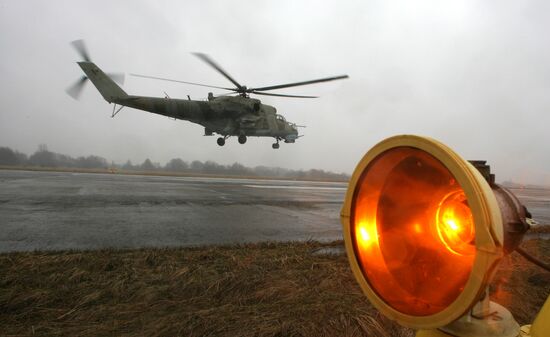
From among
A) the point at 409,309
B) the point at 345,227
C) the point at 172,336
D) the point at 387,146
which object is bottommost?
the point at 172,336

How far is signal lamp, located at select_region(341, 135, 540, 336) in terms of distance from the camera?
96 cm

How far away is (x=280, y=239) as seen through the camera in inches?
249

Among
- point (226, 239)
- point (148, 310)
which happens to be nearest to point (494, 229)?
point (148, 310)

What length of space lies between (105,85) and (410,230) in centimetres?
2126

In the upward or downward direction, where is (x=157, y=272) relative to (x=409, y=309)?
downward

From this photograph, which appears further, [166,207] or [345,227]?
[166,207]

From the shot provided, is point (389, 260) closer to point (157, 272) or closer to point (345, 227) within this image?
point (345, 227)

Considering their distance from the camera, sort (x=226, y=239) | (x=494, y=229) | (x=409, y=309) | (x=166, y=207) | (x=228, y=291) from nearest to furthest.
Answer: (x=494, y=229)
(x=409, y=309)
(x=228, y=291)
(x=226, y=239)
(x=166, y=207)

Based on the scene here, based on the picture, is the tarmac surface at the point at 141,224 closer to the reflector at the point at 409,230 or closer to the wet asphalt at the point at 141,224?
the wet asphalt at the point at 141,224

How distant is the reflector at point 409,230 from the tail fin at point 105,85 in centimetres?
2015

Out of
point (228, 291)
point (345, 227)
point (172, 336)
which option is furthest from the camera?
point (228, 291)

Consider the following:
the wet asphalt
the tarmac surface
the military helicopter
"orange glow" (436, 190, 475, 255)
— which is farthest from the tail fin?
"orange glow" (436, 190, 475, 255)

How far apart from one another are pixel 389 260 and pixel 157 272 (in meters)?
3.44

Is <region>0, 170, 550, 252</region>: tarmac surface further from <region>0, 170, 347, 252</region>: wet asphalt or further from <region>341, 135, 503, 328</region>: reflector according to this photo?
<region>341, 135, 503, 328</region>: reflector
